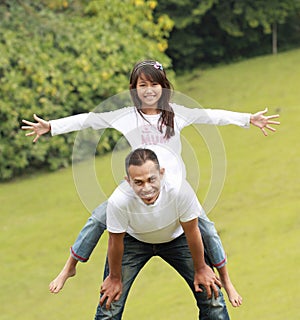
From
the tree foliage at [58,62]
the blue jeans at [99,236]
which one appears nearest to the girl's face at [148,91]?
the blue jeans at [99,236]

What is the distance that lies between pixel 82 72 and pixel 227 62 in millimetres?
4304

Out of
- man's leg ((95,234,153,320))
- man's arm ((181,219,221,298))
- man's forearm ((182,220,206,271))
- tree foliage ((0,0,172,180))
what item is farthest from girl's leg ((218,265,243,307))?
tree foliage ((0,0,172,180))

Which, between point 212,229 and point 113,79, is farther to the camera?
point 113,79

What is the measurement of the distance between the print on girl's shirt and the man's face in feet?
0.61

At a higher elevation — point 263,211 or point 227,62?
point 263,211

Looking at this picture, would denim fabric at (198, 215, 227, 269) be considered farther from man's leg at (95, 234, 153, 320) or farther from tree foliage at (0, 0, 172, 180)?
tree foliage at (0, 0, 172, 180)

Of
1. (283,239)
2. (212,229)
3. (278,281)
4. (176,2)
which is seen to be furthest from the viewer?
(176,2)

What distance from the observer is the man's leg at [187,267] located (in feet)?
13.0

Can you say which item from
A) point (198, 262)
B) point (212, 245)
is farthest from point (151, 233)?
point (212, 245)

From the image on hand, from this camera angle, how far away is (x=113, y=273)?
3.96 m

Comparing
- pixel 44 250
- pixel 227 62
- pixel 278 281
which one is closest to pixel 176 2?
pixel 227 62

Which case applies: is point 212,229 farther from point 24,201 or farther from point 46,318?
point 24,201

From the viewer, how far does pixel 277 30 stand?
14430 mm

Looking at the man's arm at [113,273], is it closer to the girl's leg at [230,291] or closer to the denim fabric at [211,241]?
the denim fabric at [211,241]
